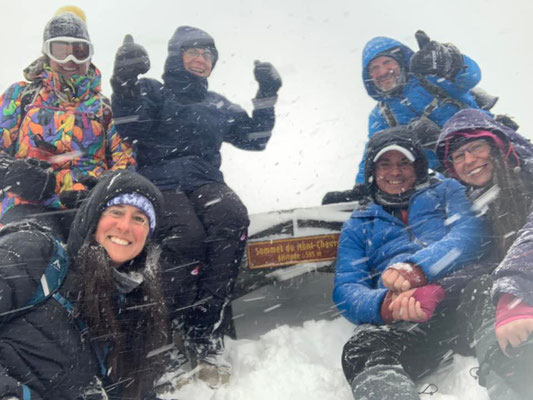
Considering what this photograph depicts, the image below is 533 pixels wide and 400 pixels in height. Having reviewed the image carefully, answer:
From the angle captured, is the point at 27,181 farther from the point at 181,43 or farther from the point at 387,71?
the point at 387,71

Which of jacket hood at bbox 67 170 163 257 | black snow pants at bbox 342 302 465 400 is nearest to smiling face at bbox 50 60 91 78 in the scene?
jacket hood at bbox 67 170 163 257

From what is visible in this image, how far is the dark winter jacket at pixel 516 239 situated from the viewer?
230 centimetres

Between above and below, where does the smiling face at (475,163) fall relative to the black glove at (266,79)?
below

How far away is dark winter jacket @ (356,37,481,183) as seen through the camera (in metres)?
4.09

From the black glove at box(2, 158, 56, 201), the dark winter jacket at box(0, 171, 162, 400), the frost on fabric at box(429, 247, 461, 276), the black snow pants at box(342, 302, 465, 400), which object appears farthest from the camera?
the black glove at box(2, 158, 56, 201)

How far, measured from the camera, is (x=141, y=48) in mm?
3441

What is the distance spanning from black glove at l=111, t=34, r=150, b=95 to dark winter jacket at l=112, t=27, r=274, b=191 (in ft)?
0.23

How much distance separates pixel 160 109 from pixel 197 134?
321 millimetres

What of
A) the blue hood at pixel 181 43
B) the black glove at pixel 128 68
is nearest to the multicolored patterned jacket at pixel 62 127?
the black glove at pixel 128 68

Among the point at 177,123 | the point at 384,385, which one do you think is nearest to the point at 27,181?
the point at 177,123

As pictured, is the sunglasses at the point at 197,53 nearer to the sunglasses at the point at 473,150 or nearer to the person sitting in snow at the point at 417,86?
the person sitting in snow at the point at 417,86

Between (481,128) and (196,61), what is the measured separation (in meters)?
2.05

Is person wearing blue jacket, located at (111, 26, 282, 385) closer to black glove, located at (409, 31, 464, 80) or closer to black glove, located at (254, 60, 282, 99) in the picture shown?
black glove, located at (254, 60, 282, 99)

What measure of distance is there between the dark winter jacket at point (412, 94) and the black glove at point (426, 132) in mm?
96
